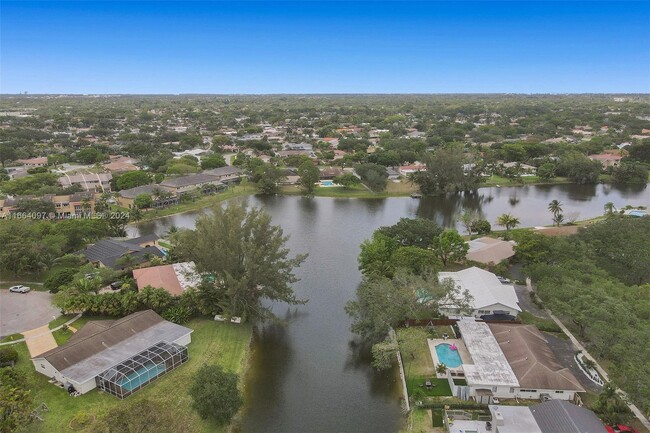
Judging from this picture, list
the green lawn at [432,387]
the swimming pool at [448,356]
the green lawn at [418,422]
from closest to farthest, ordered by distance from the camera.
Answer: the green lawn at [418,422] → the green lawn at [432,387] → the swimming pool at [448,356]

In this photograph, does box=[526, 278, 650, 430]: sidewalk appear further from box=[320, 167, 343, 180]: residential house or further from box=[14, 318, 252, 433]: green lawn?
box=[320, 167, 343, 180]: residential house

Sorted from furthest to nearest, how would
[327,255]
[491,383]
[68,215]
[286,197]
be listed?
1. [286,197]
2. [68,215]
3. [327,255]
4. [491,383]

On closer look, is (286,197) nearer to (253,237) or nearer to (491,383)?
(253,237)

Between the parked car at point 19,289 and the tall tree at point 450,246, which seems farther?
the tall tree at point 450,246

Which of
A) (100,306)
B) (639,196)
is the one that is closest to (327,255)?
(100,306)

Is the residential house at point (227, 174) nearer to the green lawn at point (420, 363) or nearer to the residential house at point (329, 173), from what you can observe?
the residential house at point (329, 173)

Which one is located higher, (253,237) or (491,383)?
(253,237)

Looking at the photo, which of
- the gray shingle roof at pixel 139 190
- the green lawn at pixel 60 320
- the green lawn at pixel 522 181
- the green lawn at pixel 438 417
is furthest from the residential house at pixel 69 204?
the green lawn at pixel 522 181

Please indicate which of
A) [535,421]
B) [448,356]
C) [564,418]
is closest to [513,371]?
[448,356]

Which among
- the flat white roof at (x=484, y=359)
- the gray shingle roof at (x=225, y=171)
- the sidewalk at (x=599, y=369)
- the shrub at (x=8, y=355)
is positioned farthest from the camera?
the gray shingle roof at (x=225, y=171)
